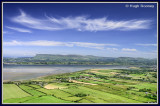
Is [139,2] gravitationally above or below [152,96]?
above

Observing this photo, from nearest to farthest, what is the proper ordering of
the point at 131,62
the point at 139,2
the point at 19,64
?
the point at 139,2
the point at 19,64
the point at 131,62

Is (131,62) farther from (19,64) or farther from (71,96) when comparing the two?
(71,96)

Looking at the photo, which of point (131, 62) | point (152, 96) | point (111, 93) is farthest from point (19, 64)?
point (131, 62)

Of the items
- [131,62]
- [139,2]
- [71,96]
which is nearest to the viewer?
[139,2]

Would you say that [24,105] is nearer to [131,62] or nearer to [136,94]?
[136,94]

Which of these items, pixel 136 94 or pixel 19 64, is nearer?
pixel 136 94

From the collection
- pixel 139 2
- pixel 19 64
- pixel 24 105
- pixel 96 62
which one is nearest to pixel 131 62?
pixel 96 62

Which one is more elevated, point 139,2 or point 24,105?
point 139,2

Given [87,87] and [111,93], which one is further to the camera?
[87,87]

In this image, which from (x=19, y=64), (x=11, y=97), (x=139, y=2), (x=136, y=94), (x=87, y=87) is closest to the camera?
(x=139, y=2)
